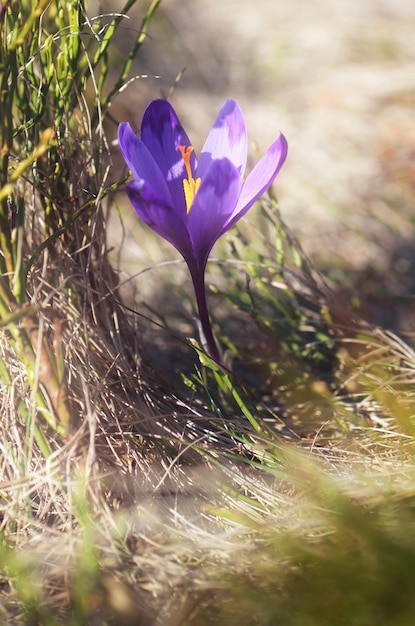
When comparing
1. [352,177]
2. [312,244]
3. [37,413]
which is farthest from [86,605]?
[352,177]

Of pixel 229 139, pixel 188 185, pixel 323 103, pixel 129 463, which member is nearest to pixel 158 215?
pixel 188 185

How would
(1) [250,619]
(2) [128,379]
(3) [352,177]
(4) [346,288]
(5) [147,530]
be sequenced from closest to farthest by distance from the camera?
1. (1) [250,619]
2. (5) [147,530]
3. (2) [128,379]
4. (4) [346,288]
5. (3) [352,177]

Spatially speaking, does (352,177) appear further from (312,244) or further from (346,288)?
(346,288)

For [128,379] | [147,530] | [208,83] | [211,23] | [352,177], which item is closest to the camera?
[147,530]

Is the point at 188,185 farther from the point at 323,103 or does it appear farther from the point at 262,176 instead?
the point at 323,103

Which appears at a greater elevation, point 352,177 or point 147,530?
point 352,177

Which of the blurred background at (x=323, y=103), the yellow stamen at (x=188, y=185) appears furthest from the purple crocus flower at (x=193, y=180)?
the blurred background at (x=323, y=103)

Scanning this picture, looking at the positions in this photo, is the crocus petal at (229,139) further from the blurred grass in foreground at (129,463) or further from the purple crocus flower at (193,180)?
the blurred grass in foreground at (129,463)
